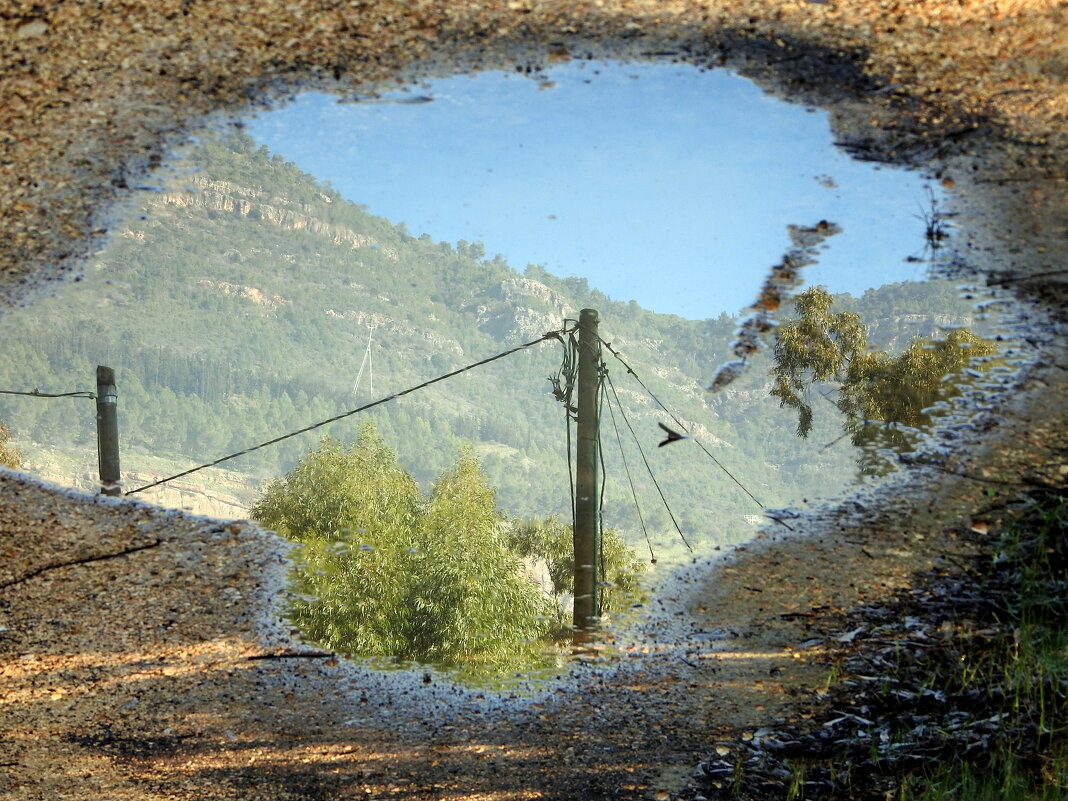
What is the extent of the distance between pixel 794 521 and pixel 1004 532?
82 cm

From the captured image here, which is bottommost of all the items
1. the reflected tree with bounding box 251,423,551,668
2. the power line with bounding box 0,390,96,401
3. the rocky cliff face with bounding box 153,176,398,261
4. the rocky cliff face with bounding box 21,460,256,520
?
the reflected tree with bounding box 251,423,551,668

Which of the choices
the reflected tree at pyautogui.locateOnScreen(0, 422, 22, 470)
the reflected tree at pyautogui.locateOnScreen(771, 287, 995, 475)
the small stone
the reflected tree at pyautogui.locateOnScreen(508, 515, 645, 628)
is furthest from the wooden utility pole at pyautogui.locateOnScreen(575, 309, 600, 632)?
the small stone

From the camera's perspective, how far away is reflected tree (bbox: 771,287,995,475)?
3.74 meters

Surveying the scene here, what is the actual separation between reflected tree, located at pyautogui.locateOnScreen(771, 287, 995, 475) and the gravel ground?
0.17m

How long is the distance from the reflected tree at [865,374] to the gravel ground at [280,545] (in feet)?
0.56

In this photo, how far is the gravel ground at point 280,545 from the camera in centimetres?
309

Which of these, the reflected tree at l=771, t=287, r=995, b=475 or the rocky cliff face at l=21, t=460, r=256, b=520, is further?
the rocky cliff face at l=21, t=460, r=256, b=520

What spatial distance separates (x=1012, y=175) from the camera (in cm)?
383

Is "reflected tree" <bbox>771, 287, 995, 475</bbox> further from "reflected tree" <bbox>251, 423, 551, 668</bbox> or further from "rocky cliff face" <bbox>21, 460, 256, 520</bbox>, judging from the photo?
"rocky cliff face" <bbox>21, 460, 256, 520</bbox>

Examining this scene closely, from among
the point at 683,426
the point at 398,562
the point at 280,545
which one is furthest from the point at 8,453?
the point at 683,426

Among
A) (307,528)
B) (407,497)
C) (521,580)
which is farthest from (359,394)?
(521,580)

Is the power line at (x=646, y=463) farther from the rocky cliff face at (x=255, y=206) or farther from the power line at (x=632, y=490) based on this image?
the rocky cliff face at (x=255, y=206)

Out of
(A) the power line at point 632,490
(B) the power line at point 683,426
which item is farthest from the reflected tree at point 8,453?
(B) the power line at point 683,426

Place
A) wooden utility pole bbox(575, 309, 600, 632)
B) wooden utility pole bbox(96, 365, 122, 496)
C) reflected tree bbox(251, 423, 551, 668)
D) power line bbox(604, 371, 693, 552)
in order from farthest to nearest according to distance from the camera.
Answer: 1. wooden utility pole bbox(96, 365, 122, 496)
2. power line bbox(604, 371, 693, 552)
3. wooden utility pole bbox(575, 309, 600, 632)
4. reflected tree bbox(251, 423, 551, 668)
